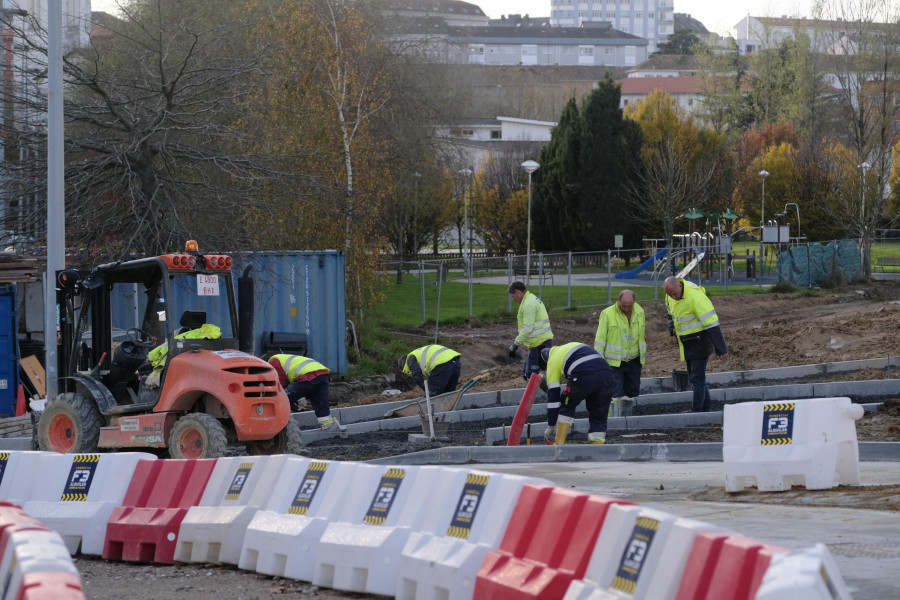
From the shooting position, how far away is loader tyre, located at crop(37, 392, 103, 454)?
474 inches

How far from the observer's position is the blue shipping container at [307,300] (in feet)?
72.3

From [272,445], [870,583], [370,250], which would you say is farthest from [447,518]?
[370,250]

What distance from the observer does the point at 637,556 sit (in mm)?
5402

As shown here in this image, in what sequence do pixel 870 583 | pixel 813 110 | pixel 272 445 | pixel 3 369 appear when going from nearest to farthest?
pixel 870 583 < pixel 272 445 < pixel 3 369 < pixel 813 110

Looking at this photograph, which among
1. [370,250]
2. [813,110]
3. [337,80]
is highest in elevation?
[813,110]

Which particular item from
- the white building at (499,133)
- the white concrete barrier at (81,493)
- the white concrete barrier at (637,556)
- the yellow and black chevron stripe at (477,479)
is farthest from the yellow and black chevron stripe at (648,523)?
the white building at (499,133)

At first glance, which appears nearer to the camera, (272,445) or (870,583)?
(870,583)

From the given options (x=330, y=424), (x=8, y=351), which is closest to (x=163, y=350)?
(x=330, y=424)

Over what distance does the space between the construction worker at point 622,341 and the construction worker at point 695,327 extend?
1.64 feet

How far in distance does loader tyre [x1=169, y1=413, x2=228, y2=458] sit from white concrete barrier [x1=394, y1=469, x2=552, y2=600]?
4697mm

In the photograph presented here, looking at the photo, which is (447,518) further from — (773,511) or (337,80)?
(337,80)

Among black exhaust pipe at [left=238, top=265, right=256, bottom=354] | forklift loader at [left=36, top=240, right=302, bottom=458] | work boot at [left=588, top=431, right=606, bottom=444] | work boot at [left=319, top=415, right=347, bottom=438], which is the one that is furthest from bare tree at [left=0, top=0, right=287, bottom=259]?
work boot at [left=588, top=431, right=606, bottom=444]

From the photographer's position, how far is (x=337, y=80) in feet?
87.3

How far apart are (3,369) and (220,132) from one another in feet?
18.1
